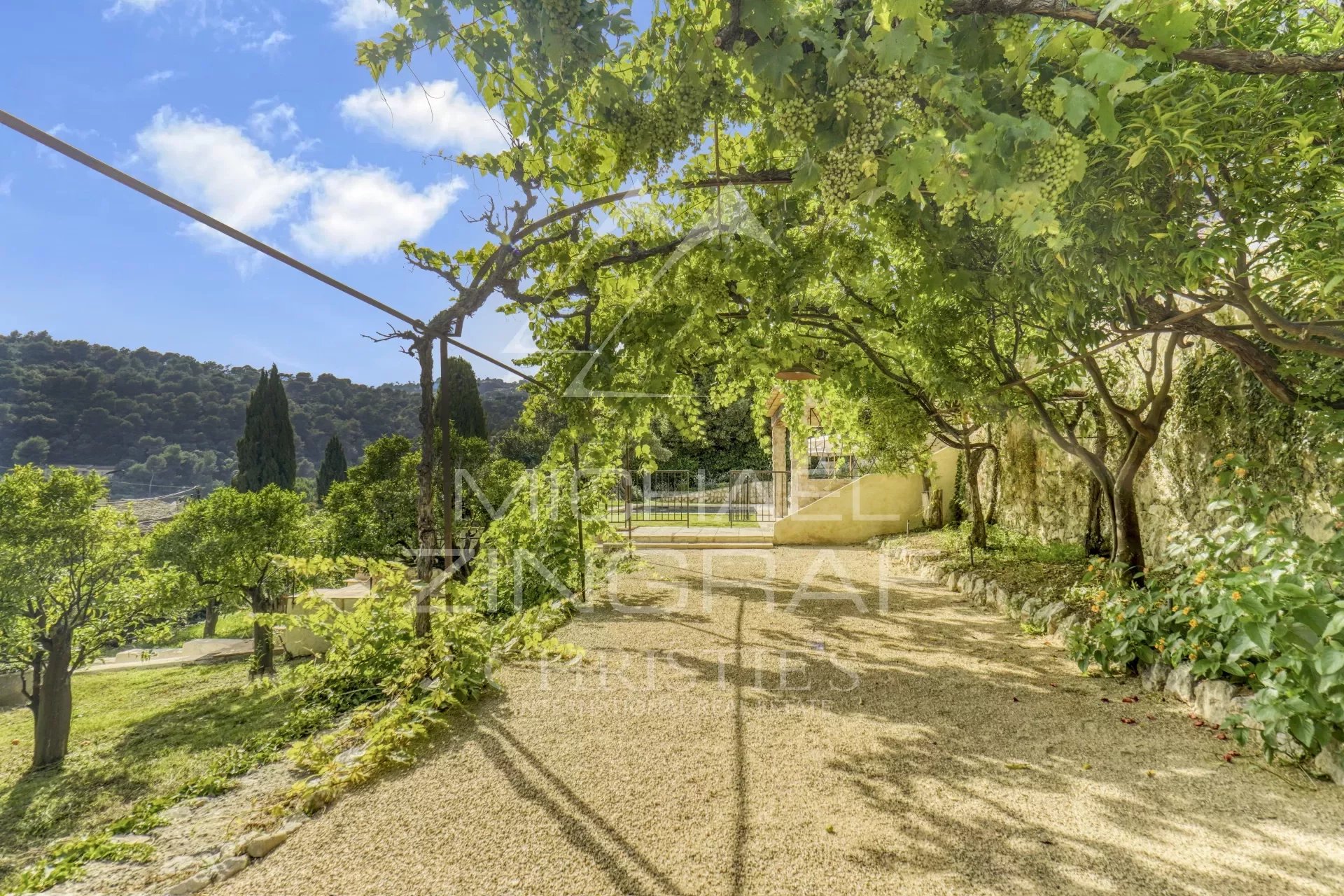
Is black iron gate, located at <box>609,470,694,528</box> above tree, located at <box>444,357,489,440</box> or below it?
below

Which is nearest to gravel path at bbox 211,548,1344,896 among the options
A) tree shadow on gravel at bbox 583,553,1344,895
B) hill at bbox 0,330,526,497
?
tree shadow on gravel at bbox 583,553,1344,895

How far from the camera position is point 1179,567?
15.3ft

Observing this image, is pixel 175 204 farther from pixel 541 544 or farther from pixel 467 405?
pixel 467 405

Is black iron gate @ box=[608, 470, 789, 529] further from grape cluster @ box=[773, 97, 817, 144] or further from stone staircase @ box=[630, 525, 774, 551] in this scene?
grape cluster @ box=[773, 97, 817, 144]

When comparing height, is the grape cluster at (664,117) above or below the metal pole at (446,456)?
above

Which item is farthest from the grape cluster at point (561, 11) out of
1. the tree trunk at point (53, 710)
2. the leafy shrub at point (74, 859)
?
the tree trunk at point (53, 710)

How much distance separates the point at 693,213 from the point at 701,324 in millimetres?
876

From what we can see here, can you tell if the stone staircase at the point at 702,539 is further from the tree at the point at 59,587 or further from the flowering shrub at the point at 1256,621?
the tree at the point at 59,587

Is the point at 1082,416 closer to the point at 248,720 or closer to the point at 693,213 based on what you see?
the point at 693,213

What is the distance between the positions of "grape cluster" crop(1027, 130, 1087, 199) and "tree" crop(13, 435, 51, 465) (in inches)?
1659

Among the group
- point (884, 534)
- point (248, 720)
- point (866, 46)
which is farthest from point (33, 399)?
point (866, 46)

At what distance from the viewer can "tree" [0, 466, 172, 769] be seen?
334 inches

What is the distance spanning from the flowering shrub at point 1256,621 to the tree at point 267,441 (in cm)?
2837

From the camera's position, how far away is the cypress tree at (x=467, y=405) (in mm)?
23828
